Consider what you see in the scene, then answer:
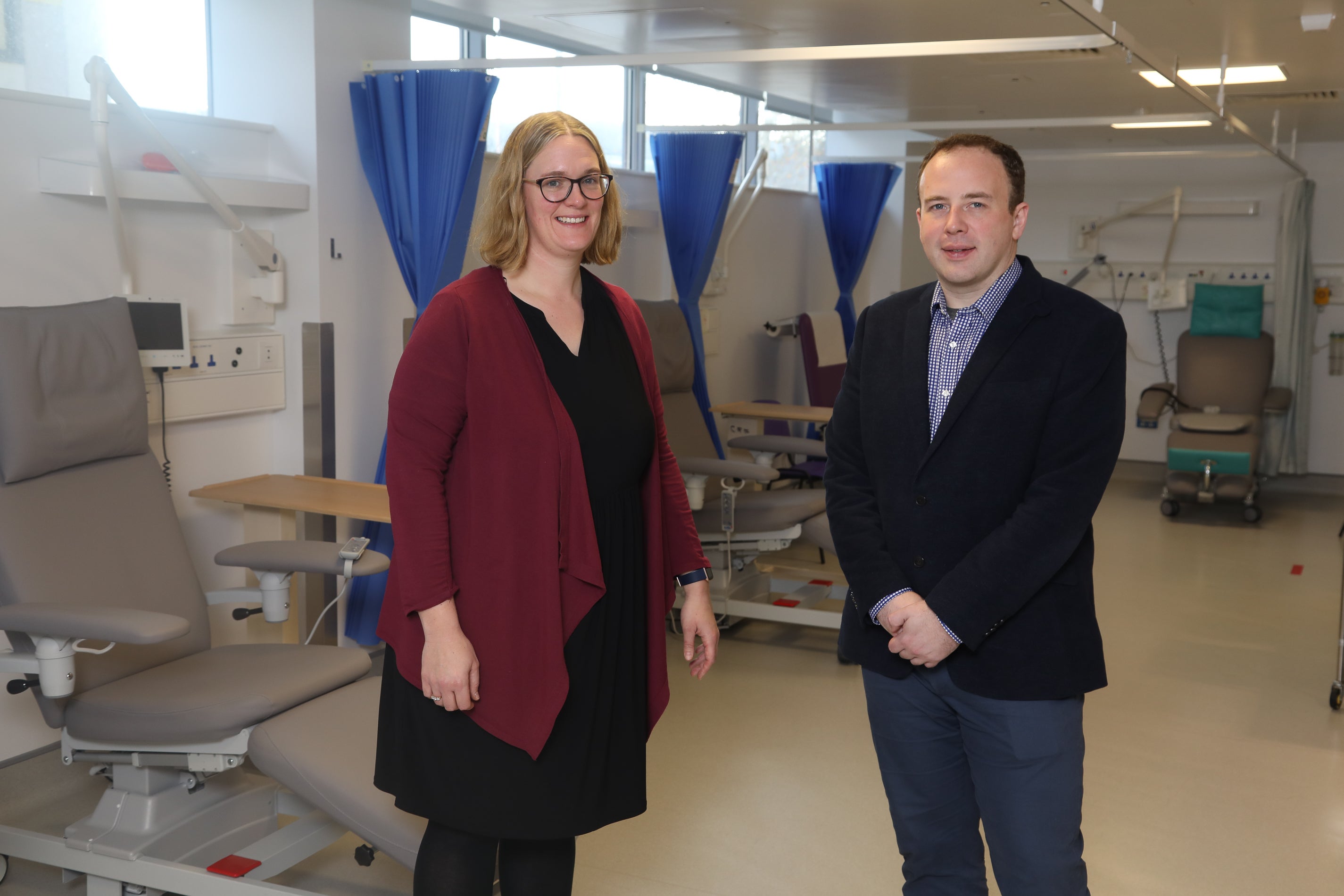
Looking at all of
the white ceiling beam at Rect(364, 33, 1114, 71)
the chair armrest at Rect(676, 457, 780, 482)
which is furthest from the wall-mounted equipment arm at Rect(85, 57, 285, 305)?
the chair armrest at Rect(676, 457, 780, 482)

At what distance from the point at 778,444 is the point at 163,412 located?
2.32m

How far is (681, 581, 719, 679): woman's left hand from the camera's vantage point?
1.71 meters

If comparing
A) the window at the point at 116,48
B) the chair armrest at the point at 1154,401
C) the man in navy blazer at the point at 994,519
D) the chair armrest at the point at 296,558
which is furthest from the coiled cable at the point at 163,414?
the chair armrest at the point at 1154,401

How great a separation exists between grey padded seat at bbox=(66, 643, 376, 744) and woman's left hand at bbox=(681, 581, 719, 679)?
35.6 inches

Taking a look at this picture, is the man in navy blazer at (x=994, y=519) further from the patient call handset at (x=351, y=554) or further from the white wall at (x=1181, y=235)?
the white wall at (x=1181, y=235)

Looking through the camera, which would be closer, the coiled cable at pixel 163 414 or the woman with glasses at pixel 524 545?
the woman with glasses at pixel 524 545

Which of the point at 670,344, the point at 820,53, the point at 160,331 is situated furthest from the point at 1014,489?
the point at 670,344

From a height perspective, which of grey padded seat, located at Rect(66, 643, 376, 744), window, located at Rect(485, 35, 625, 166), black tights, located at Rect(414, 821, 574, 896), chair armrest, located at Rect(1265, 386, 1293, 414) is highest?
window, located at Rect(485, 35, 625, 166)

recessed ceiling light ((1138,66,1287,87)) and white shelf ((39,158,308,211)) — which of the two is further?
recessed ceiling light ((1138,66,1287,87))

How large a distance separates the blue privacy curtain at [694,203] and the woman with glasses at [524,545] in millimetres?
3369

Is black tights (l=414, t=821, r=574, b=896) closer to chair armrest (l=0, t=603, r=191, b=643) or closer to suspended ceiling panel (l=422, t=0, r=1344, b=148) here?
chair armrest (l=0, t=603, r=191, b=643)

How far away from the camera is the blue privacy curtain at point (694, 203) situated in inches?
199

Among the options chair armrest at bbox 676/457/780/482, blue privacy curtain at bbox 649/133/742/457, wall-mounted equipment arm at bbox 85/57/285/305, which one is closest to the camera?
wall-mounted equipment arm at bbox 85/57/285/305

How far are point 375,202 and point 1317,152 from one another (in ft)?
20.9
